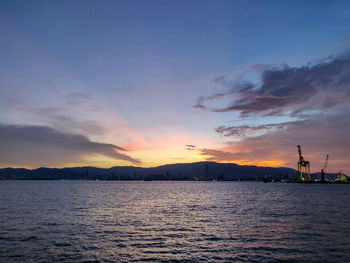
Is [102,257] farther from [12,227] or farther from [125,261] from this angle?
[12,227]

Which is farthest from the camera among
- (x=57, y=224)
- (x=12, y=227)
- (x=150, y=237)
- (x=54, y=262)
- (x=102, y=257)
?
(x=57, y=224)

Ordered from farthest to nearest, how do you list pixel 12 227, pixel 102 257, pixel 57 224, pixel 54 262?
pixel 57 224, pixel 12 227, pixel 102 257, pixel 54 262

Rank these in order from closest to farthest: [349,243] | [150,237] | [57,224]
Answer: [349,243] → [150,237] → [57,224]

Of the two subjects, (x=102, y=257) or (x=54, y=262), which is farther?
(x=102, y=257)

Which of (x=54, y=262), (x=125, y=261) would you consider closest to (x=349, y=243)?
(x=125, y=261)

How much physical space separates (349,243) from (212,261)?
18378mm

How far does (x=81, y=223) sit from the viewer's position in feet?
138

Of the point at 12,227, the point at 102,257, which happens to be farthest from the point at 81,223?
the point at 102,257

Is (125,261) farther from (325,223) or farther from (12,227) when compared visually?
(325,223)

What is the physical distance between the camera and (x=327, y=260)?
2405cm

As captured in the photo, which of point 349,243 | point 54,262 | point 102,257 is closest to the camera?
point 54,262

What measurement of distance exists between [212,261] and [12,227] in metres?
32.1

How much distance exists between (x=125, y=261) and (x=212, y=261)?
8224mm

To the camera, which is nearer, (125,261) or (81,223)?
(125,261)
